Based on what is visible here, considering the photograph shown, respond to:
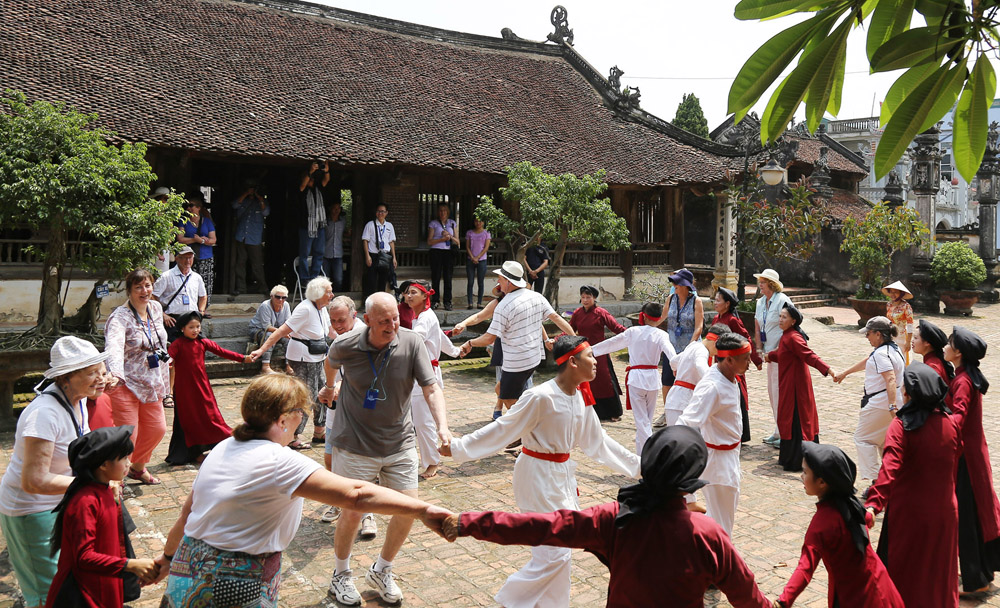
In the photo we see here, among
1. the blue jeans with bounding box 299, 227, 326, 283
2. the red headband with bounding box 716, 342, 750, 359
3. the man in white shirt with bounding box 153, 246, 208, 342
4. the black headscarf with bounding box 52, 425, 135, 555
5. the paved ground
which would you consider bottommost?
the paved ground

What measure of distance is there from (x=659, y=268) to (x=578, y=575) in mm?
16699

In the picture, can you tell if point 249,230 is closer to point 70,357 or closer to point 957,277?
point 70,357

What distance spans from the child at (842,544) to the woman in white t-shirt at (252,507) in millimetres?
1736

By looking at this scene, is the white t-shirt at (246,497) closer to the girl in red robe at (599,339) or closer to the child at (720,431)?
the child at (720,431)

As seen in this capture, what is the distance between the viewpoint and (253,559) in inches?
127

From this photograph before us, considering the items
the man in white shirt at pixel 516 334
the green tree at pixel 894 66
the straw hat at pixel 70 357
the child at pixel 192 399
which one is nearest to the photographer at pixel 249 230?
the child at pixel 192 399

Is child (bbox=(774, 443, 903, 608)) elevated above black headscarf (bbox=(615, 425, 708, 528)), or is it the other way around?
black headscarf (bbox=(615, 425, 708, 528))

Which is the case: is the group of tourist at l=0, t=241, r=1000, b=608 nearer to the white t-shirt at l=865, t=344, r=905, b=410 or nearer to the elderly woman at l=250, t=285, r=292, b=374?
the white t-shirt at l=865, t=344, r=905, b=410

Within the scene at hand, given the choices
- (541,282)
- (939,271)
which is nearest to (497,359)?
(541,282)

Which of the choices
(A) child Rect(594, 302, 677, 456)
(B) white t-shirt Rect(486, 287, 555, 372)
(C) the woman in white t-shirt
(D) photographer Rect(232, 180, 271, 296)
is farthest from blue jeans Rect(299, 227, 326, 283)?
(C) the woman in white t-shirt

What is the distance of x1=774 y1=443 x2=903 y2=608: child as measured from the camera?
3.69 m

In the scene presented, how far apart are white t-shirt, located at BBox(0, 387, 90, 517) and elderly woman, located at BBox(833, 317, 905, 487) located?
633 cm

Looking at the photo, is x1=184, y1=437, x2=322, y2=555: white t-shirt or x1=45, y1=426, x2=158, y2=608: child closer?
x1=184, y1=437, x2=322, y2=555: white t-shirt

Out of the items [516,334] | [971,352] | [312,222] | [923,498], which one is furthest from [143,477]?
[312,222]
